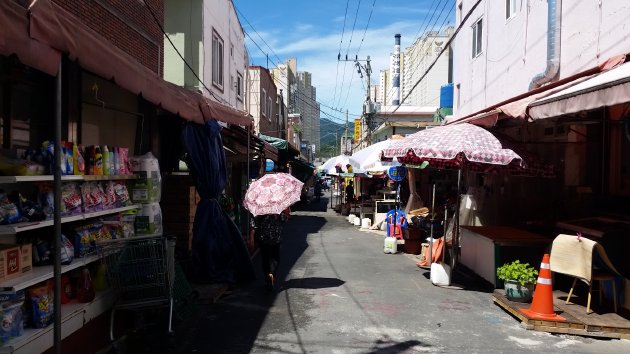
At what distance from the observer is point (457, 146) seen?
7.59 meters

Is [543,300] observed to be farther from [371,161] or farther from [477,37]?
[477,37]

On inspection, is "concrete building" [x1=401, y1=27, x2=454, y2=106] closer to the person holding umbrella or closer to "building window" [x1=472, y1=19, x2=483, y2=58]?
"building window" [x1=472, y1=19, x2=483, y2=58]

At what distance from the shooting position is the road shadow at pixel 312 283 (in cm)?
839

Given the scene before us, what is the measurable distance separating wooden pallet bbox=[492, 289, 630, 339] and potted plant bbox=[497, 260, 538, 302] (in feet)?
1.51

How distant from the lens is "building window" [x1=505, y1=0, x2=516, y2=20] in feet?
42.5

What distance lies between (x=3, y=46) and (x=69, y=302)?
128 inches

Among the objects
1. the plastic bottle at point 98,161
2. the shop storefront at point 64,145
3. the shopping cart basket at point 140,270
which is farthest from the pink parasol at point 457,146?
the plastic bottle at point 98,161

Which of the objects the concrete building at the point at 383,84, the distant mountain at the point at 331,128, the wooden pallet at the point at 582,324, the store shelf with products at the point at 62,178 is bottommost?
the wooden pallet at the point at 582,324

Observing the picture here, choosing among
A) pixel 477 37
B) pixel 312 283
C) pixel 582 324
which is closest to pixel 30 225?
pixel 312 283

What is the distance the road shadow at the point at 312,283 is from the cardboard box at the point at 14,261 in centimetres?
442

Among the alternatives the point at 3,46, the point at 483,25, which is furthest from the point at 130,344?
the point at 483,25

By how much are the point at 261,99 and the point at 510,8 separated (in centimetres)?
2008

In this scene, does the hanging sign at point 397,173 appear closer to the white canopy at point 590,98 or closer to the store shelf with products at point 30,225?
the white canopy at point 590,98

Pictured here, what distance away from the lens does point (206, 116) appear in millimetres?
7227
